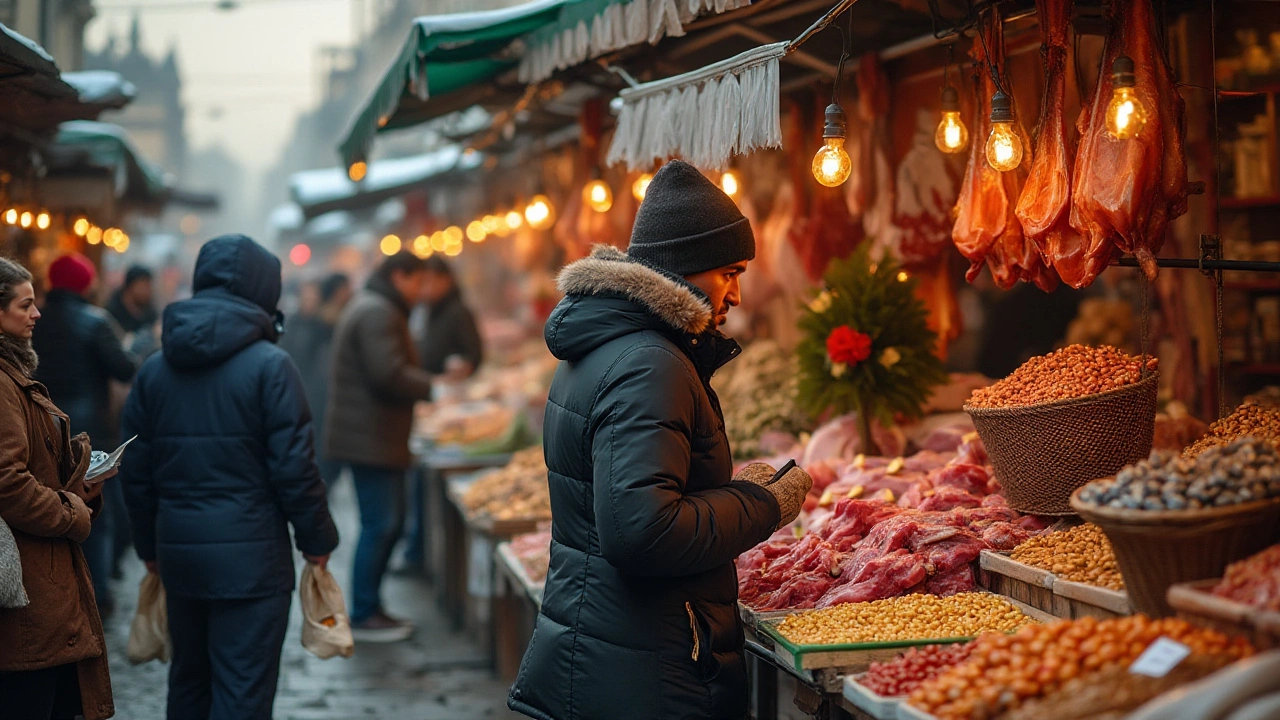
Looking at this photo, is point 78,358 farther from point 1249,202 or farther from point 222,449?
point 1249,202

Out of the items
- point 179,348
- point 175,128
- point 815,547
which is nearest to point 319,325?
point 179,348

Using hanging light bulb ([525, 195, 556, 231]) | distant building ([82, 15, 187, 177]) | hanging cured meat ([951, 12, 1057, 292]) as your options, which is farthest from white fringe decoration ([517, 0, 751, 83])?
distant building ([82, 15, 187, 177])

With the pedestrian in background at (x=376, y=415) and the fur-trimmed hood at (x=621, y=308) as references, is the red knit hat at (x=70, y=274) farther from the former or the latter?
the fur-trimmed hood at (x=621, y=308)

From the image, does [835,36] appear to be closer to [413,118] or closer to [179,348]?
[179,348]

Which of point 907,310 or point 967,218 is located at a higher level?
point 967,218

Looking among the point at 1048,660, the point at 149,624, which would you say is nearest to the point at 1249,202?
the point at 1048,660

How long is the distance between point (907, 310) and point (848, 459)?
72 cm

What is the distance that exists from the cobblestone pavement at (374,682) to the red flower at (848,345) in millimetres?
2611

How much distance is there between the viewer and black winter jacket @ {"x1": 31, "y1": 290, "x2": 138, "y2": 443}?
22.2 feet

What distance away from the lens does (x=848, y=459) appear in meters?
5.26

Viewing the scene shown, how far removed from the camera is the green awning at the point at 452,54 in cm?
569

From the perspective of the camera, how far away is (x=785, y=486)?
10.7 feet

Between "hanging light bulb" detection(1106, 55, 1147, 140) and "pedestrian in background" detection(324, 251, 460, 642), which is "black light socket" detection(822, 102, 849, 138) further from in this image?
"pedestrian in background" detection(324, 251, 460, 642)

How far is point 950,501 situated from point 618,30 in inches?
94.1
